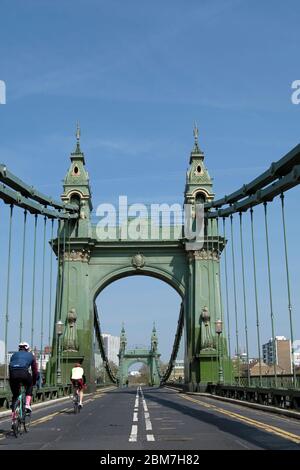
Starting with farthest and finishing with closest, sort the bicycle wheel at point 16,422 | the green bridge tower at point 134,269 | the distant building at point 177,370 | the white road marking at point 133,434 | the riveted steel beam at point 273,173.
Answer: the distant building at point 177,370
the green bridge tower at point 134,269
the riveted steel beam at point 273,173
the bicycle wheel at point 16,422
the white road marking at point 133,434

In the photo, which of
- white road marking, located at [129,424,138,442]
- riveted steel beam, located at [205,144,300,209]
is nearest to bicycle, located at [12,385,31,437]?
white road marking, located at [129,424,138,442]

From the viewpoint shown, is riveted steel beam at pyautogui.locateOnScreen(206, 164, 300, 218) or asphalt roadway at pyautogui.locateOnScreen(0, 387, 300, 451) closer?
asphalt roadway at pyautogui.locateOnScreen(0, 387, 300, 451)

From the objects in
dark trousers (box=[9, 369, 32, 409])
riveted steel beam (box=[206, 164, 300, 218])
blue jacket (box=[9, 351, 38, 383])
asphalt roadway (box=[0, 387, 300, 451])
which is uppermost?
riveted steel beam (box=[206, 164, 300, 218])

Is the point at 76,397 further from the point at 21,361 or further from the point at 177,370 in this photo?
the point at 177,370

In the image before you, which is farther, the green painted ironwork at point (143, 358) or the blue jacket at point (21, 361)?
the green painted ironwork at point (143, 358)

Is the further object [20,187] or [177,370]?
[177,370]

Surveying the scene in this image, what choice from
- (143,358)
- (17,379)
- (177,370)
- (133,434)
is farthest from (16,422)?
(177,370)

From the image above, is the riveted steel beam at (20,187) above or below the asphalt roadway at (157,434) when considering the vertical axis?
above

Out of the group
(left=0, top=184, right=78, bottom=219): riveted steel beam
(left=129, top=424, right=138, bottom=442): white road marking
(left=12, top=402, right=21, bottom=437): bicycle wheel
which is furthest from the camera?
(left=0, top=184, right=78, bottom=219): riveted steel beam

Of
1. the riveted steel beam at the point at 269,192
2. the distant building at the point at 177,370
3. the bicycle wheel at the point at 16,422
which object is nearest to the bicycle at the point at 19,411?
the bicycle wheel at the point at 16,422

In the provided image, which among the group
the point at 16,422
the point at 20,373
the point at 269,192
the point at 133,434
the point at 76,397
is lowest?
the point at 133,434

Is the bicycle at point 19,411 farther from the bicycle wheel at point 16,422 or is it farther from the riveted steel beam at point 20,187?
the riveted steel beam at point 20,187

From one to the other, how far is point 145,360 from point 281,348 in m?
28.6

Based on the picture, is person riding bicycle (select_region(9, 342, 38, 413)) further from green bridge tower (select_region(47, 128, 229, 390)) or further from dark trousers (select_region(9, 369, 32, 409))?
green bridge tower (select_region(47, 128, 229, 390))
